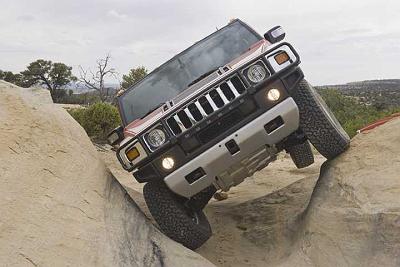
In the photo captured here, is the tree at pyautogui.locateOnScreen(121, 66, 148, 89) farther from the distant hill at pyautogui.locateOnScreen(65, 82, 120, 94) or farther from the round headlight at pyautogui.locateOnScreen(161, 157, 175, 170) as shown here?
the round headlight at pyautogui.locateOnScreen(161, 157, 175, 170)

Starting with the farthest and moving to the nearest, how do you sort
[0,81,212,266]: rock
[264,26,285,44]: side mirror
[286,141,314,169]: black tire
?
[286,141,314,169]: black tire
[264,26,285,44]: side mirror
[0,81,212,266]: rock

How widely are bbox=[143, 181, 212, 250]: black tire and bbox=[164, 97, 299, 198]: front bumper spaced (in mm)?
324

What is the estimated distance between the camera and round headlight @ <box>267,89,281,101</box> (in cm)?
480

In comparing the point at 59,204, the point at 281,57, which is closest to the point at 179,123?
the point at 281,57

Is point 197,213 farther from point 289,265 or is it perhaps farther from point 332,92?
point 332,92

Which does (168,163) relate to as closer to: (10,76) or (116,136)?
(116,136)

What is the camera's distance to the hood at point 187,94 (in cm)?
495

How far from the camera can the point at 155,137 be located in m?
4.89

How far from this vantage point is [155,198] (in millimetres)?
5141

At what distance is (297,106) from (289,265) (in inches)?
58.2

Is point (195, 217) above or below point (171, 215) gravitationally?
below

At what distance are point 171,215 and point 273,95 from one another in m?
1.54

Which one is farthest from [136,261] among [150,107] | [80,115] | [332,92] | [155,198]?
[332,92]

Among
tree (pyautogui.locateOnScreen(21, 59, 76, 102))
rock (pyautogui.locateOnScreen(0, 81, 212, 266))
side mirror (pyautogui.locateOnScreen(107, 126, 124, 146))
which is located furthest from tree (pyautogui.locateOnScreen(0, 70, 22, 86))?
rock (pyautogui.locateOnScreen(0, 81, 212, 266))
